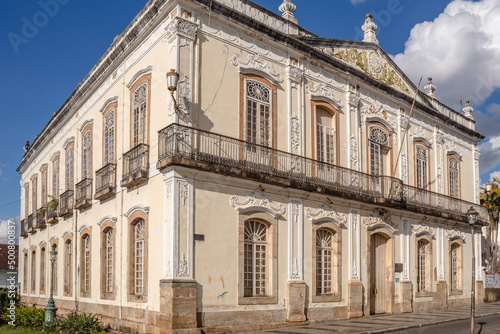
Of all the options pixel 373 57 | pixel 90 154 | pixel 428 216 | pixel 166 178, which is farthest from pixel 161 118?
pixel 428 216

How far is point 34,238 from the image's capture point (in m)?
26.3

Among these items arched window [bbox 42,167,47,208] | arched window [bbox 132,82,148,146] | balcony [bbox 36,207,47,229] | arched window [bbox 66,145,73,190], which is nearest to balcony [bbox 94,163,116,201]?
arched window [bbox 132,82,148,146]

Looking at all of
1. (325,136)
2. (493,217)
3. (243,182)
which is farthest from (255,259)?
(493,217)

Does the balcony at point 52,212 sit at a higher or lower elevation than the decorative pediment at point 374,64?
lower

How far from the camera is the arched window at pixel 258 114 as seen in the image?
49.5 ft

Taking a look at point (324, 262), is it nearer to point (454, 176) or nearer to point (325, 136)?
point (325, 136)

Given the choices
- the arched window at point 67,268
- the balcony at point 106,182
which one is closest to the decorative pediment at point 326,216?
the balcony at point 106,182

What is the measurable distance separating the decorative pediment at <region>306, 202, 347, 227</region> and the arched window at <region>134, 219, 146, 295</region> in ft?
15.6

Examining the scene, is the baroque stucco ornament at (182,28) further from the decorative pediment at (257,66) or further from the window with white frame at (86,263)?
the window with white frame at (86,263)

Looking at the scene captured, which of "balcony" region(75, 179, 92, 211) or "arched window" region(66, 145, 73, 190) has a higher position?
"arched window" region(66, 145, 73, 190)

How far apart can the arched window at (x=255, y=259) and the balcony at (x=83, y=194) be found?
629 cm

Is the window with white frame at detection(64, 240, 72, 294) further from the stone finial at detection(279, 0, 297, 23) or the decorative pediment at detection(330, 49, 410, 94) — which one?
the decorative pediment at detection(330, 49, 410, 94)

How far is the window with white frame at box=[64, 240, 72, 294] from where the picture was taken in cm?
2008

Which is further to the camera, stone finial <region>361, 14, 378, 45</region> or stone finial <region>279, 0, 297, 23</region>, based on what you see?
stone finial <region>361, 14, 378, 45</region>
